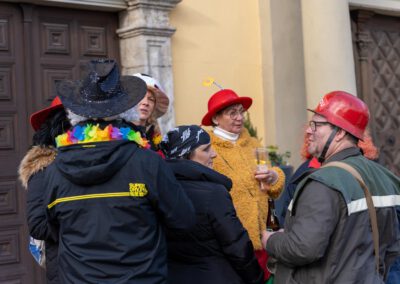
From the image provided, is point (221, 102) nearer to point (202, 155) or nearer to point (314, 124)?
point (202, 155)

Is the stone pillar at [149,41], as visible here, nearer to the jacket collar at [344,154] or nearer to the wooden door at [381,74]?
the wooden door at [381,74]

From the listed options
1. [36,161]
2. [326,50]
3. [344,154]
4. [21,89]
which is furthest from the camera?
[326,50]

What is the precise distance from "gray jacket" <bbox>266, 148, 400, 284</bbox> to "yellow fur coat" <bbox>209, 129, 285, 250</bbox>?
2.89 feet

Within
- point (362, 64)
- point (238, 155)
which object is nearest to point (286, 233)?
point (238, 155)

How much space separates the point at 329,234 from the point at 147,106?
5.90 ft

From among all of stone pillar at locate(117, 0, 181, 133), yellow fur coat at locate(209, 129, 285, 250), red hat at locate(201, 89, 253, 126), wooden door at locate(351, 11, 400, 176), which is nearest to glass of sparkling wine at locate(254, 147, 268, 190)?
yellow fur coat at locate(209, 129, 285, 250)

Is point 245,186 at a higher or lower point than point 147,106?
lower

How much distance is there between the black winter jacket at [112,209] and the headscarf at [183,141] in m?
0.58

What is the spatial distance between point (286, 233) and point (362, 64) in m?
6.27

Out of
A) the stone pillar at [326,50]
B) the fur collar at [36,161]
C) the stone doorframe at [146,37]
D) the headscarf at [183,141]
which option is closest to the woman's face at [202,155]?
the headscarf at [183,141]

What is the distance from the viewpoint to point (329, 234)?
10.3 ft

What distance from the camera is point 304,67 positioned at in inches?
313

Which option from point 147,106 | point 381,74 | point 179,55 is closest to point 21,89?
point 179,55

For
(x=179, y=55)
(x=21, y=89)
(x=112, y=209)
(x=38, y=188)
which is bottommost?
(x=112, y=209)
